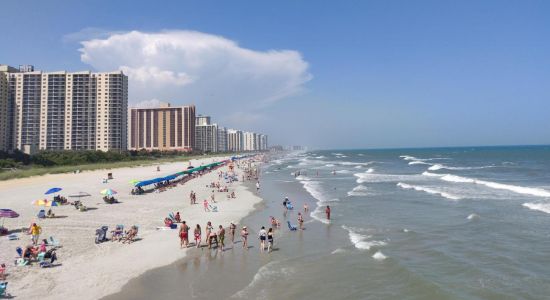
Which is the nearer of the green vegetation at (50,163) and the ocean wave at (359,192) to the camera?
the ocean wave at (359,192)

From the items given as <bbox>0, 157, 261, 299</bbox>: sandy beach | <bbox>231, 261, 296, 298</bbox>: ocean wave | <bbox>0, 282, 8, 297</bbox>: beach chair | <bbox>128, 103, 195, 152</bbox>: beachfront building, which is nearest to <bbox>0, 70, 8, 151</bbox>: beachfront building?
<bbox>128, 103, 195, 152</bbox>: beachfront building

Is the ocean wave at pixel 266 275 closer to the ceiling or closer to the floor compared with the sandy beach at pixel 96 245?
closer to the floor

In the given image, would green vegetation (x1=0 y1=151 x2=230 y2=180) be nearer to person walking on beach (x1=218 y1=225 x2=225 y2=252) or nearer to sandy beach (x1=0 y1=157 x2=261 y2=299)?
sandy beach (x1=0 y1=157 x2=261 y2=299)

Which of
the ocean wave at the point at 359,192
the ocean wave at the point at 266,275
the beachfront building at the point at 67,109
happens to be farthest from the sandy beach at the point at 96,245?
the beachfront building at the point at 67,109

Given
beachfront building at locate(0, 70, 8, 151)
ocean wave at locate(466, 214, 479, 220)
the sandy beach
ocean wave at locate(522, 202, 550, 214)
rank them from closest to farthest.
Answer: the sandy beach, ocean wave at locate(466, 214, 479, 220), ocean wave at locate(522, 202, 550, 214), beachfront building at locate(0, 70, 8, 151)

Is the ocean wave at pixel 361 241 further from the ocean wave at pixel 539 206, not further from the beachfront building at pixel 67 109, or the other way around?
the beachfront building at pixel 67 109

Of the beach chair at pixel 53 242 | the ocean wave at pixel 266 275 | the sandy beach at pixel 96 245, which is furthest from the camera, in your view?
the beach chair at pixel 53 242

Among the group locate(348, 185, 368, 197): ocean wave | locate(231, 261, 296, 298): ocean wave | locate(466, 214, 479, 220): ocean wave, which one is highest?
locate(466, 214, 479, 220): ocean wave

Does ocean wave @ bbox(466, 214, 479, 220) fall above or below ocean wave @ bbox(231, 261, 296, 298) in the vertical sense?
above
